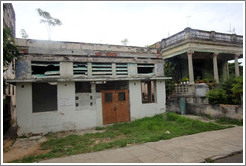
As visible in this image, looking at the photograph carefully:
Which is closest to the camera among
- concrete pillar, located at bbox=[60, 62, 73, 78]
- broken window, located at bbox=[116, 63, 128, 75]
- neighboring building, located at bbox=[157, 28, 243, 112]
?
concrete pillar, located at bbox=[60, 62, 73, 78]

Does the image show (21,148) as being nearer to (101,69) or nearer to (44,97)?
(101,69)

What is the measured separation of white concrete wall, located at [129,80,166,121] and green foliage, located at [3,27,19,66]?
20.0 ft

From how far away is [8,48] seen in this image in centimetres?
677

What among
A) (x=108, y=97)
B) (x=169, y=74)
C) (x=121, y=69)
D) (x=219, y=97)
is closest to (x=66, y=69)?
(x=108, y=97)

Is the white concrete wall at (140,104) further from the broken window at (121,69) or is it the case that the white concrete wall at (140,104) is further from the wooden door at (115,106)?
the broken window at (121,69)

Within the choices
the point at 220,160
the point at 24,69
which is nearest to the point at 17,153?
the point at 24,69

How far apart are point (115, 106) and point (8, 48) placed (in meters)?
5.94

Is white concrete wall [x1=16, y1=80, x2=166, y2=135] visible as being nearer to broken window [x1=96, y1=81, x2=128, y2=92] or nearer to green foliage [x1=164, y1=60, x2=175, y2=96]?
broken window [x1=96, y1=81, x2=128, y2=92]

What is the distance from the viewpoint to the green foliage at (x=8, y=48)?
621 centimetres

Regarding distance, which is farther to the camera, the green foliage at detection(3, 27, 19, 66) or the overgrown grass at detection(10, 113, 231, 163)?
the green foliage at detection(3, 27, 19, 66)

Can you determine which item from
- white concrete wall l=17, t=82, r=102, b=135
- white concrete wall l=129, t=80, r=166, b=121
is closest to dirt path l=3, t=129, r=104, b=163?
white concrete wall l=17, t=82, r=102, b=135

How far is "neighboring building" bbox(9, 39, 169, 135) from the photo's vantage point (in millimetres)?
7758

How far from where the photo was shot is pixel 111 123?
9.39m

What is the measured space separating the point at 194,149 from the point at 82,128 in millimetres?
5551
